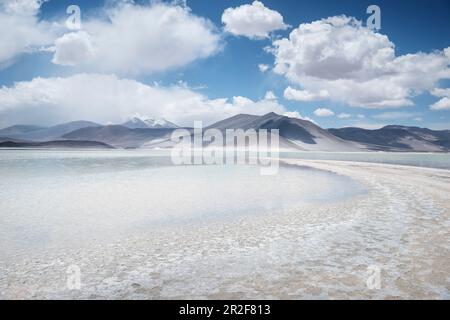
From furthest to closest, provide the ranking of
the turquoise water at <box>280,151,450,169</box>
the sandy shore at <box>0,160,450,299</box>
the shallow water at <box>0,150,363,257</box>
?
the turquoise water at <box>280,151,450,169</box> < the shallow water at <box>0,150,363,257</box> < the sandy shore at <box>0,160,450,299</box>

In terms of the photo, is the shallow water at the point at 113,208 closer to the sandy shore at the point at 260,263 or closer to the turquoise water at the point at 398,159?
the sandy shore at the point at 260,263

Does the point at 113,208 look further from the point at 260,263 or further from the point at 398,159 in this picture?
the point at 398,159

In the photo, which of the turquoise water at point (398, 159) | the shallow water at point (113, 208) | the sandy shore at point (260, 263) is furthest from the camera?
the turquoise water at point (398, 159)

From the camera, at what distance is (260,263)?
609 cm

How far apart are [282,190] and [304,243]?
9.41 m

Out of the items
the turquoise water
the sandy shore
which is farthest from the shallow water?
the turquoise water

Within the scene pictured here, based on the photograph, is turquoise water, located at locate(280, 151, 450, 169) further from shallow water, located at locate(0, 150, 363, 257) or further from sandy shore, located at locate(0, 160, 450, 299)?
sandy shore, located at locate(0, 160, 450, 299)

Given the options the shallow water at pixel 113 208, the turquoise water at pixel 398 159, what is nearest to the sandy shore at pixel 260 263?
the shallow water at pixel 113 208

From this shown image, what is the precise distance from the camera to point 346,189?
56.0ft

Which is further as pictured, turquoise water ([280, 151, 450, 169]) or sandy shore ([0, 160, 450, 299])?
turquoise water ([280, 151, 450, 169])

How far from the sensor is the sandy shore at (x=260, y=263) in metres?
4.85

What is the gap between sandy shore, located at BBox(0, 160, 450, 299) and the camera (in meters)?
4.85
